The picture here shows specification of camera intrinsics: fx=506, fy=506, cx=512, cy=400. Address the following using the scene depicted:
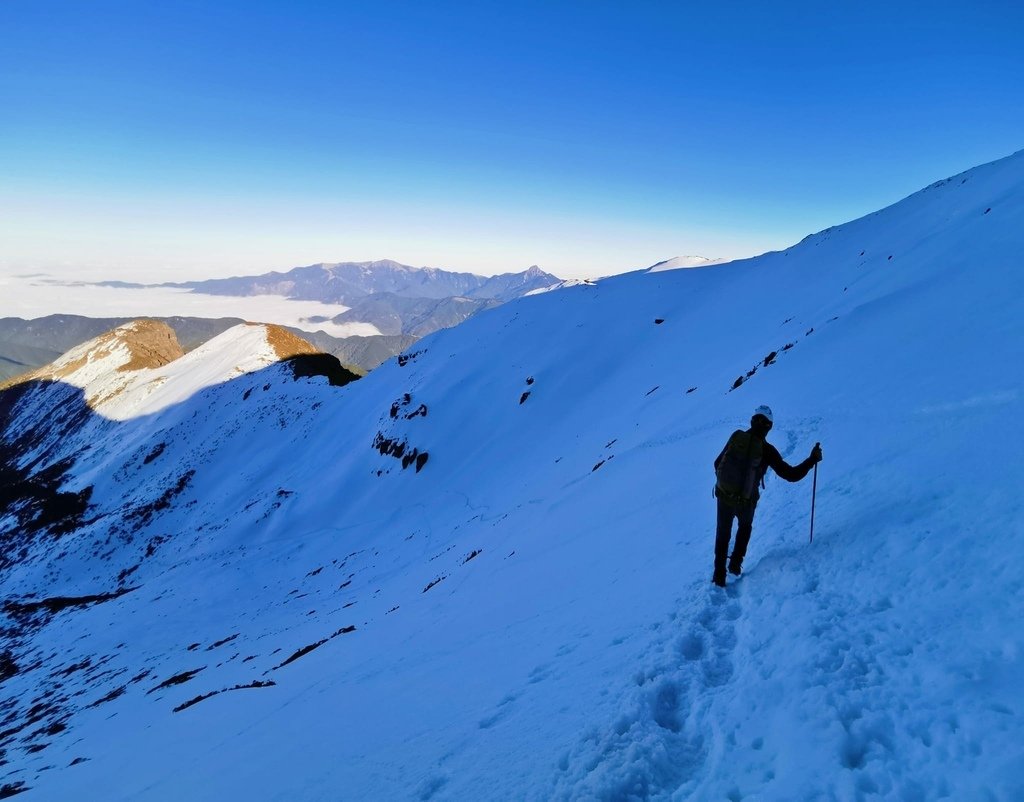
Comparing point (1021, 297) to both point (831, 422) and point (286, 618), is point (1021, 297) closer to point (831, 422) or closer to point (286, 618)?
point (831, 422)

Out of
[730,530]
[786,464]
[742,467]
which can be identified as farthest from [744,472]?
[730,530]

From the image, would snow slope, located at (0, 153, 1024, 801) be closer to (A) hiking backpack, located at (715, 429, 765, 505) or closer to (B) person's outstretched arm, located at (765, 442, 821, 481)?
(B) person's outstretched arm, located at (765, 442, 821, 481)

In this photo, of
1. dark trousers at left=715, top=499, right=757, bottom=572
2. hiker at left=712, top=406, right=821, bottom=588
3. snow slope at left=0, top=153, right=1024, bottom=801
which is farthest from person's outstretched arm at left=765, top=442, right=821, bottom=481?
snow slope at left=0, top=153, right=1024, bottom=801

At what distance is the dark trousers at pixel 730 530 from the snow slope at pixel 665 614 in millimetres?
458

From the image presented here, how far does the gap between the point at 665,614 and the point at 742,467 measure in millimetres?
2528

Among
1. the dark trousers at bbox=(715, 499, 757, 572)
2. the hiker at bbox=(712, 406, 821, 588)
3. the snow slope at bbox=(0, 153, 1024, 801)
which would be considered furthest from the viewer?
the dark trousers at bbox=(715, 499, 757, 572)

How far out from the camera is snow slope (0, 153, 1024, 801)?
16.5ft

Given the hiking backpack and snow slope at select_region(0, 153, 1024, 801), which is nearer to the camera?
snow slope at select_region(0, 153, 1024, 801)

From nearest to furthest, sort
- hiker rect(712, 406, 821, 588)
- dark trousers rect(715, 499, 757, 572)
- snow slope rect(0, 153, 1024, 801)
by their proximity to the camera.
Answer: snow slope rect(0, 153, 1024, 801) → hiker rect(712, 406, 821, 588) → dark trousers rect(715, 499, 757, 572)

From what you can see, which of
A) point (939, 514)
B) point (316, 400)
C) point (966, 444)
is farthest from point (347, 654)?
point (316, 400)

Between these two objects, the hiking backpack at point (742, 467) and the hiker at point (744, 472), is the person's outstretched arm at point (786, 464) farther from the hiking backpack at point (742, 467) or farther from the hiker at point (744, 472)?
the hiking backpack at point (742, 467)

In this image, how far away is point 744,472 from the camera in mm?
7555

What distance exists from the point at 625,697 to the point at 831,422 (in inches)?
393

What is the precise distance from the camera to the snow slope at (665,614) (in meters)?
5.03
